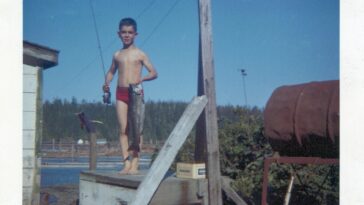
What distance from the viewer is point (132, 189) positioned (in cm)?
363

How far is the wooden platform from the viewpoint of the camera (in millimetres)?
3670

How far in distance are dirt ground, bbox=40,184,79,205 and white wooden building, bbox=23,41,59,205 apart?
3.1 inches

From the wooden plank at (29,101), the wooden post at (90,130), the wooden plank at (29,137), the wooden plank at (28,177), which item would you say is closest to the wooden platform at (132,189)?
the wooden post at (90,130)

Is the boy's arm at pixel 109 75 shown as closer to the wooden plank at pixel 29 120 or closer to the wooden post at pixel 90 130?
the wooden post at pixel 90 130

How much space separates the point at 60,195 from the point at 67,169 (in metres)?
0.81

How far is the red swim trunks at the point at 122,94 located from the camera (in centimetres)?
350

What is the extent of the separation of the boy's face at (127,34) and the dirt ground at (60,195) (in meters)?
1.44

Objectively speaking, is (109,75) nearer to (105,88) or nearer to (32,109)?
(105,88)

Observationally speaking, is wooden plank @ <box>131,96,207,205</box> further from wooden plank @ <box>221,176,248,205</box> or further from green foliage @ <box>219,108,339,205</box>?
green foliage @ <box>219,108,339,205</box>

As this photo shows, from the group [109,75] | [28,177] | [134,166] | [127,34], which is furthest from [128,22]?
[28,177]

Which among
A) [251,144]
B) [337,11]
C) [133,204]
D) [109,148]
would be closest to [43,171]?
[109,148]
